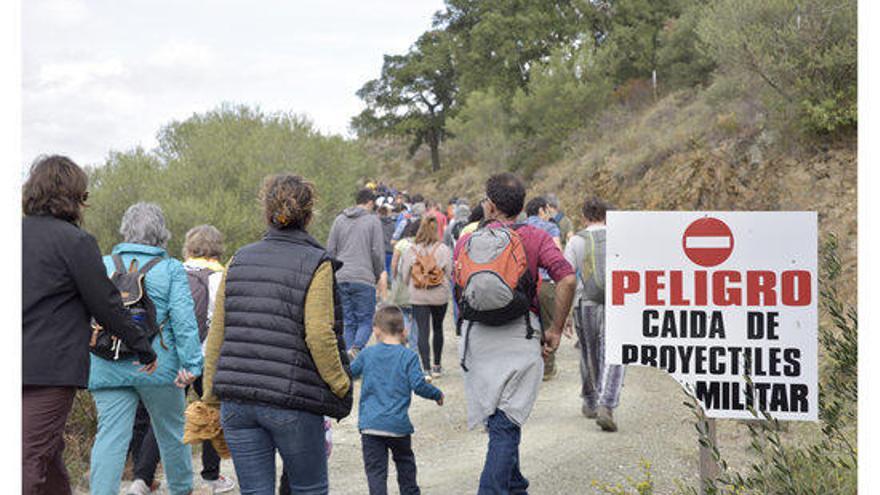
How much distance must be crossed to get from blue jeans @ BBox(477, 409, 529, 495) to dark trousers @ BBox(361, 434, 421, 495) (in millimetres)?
549

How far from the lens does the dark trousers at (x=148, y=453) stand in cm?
610

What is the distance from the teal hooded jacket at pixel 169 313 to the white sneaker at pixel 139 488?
110cm

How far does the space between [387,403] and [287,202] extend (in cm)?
176

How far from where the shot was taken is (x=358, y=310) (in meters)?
10.5

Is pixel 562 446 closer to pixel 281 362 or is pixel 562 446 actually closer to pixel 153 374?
pixel 153 374

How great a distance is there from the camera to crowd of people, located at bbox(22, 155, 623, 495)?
4047mm

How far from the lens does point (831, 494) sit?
14.4 ft

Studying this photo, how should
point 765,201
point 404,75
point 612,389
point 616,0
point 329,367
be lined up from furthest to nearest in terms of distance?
point 404,75, point 616,0, point 765,201, point 612,389, point 329,367

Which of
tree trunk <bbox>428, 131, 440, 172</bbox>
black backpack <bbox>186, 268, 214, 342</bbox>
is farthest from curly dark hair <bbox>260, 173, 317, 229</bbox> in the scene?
tree trunk <bbox>428, 131, 440, 172</bbox>

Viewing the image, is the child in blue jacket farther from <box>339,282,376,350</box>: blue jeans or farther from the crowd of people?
<box>339,282,376,350</box>: blue jeans

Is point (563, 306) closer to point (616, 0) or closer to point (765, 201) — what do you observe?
point (765, 201)

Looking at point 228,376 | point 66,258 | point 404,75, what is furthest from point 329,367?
point 404,75

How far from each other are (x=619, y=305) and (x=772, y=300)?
71 cm

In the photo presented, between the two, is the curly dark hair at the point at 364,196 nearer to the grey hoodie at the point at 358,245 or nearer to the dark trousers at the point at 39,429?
the grey hoodie at the point at 358,245
